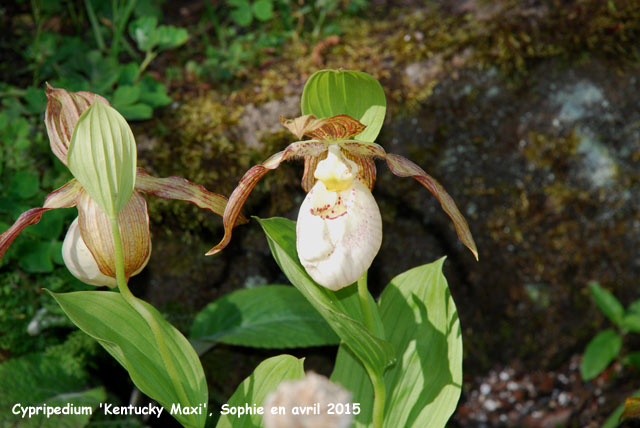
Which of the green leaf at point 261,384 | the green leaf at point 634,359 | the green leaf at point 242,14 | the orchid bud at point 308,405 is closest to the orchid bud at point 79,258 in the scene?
the green leaf at point 261,384

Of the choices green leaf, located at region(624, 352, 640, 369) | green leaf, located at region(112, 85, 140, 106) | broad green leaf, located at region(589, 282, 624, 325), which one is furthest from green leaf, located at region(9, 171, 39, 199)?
green leaf, located at region(624, 352, 640, 369)

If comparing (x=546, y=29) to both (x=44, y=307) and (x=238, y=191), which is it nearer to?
(x=238, y=191)

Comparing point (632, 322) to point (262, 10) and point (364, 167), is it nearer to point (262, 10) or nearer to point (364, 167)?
point (364, 167)

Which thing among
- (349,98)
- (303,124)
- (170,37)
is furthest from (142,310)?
(170,37)

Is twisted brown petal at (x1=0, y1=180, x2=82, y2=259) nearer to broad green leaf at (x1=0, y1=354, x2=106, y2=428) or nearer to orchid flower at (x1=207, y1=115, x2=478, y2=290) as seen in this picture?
orchid flower at (x1=207, y1=115, x2=478, y2=290)

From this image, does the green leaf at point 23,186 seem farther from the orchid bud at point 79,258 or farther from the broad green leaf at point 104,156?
the broad green leaf at point 104,156
